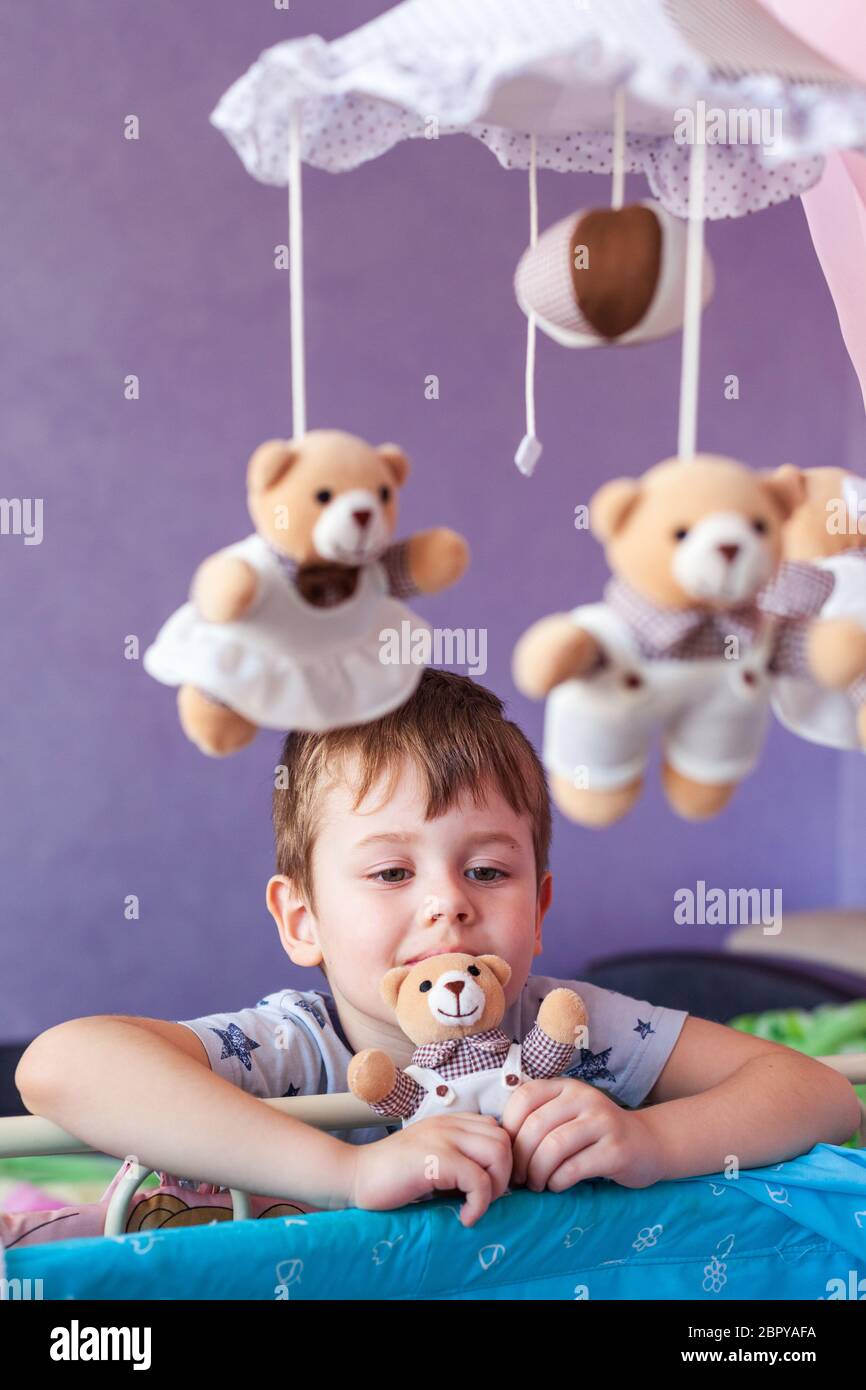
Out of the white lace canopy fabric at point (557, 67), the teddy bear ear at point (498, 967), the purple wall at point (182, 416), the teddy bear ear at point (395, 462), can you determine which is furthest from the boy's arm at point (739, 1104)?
the purple wall at point (182, 416)

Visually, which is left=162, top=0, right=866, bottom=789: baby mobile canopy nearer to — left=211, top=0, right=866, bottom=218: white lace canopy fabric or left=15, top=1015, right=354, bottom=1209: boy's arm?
left=211, top=0, right=866, bottom=218: white lace canopy fabric

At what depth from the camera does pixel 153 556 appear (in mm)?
2619

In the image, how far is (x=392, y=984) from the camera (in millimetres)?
1064

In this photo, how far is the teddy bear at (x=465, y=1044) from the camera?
1.02 metres

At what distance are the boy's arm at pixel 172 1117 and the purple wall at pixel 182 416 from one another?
1579 mm

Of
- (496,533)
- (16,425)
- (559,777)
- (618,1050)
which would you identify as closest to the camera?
(559,777)

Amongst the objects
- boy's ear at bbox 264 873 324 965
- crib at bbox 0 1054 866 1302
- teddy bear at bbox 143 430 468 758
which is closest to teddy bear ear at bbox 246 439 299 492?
teddy bear at bbox 143 430 468 758

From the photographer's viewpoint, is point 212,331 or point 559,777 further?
point 212,331

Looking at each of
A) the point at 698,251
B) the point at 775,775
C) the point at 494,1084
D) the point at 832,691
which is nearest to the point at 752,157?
the point at 698,251

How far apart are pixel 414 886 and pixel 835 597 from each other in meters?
0.52

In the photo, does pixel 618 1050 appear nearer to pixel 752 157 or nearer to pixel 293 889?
pixel 293 889

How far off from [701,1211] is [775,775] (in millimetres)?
2132

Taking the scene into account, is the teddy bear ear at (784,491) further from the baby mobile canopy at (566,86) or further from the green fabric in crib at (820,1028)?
the green fabric in crib at (820,1028)

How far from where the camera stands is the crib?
2.86 feet
